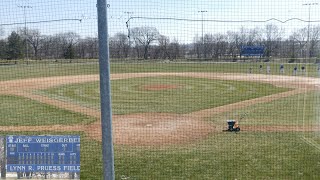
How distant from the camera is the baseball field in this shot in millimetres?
6738

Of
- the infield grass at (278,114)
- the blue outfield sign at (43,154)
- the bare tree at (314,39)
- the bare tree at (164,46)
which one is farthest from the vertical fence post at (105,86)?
the infield grass at (278,114)

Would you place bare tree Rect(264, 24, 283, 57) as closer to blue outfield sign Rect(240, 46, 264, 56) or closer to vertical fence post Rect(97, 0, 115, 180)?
blue outfield sign Rect(240, 46, 264, 56)

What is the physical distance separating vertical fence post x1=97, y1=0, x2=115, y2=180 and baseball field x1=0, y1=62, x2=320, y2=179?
2519 mm

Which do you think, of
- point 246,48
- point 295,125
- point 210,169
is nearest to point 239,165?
point 210,169

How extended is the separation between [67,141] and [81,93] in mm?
14513

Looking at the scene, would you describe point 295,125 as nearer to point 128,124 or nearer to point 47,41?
point 128,124

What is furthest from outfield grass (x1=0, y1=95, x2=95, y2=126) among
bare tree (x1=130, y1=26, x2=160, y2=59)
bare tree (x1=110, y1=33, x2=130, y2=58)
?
bare tree (x1=130, y1=26, x2=160, y2=59)

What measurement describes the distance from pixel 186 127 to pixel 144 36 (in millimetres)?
4308

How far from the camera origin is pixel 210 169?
6621 mm

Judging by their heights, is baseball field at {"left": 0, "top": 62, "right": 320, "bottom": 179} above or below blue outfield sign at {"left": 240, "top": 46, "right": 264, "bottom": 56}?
below

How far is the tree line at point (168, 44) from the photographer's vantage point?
269 inches

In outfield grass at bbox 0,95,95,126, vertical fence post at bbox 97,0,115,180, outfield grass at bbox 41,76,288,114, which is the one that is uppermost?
vertical fence post at bbox 97,0,115,180

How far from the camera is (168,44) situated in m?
7.61

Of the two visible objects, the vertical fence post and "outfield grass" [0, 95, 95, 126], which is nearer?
the vertical fence post
